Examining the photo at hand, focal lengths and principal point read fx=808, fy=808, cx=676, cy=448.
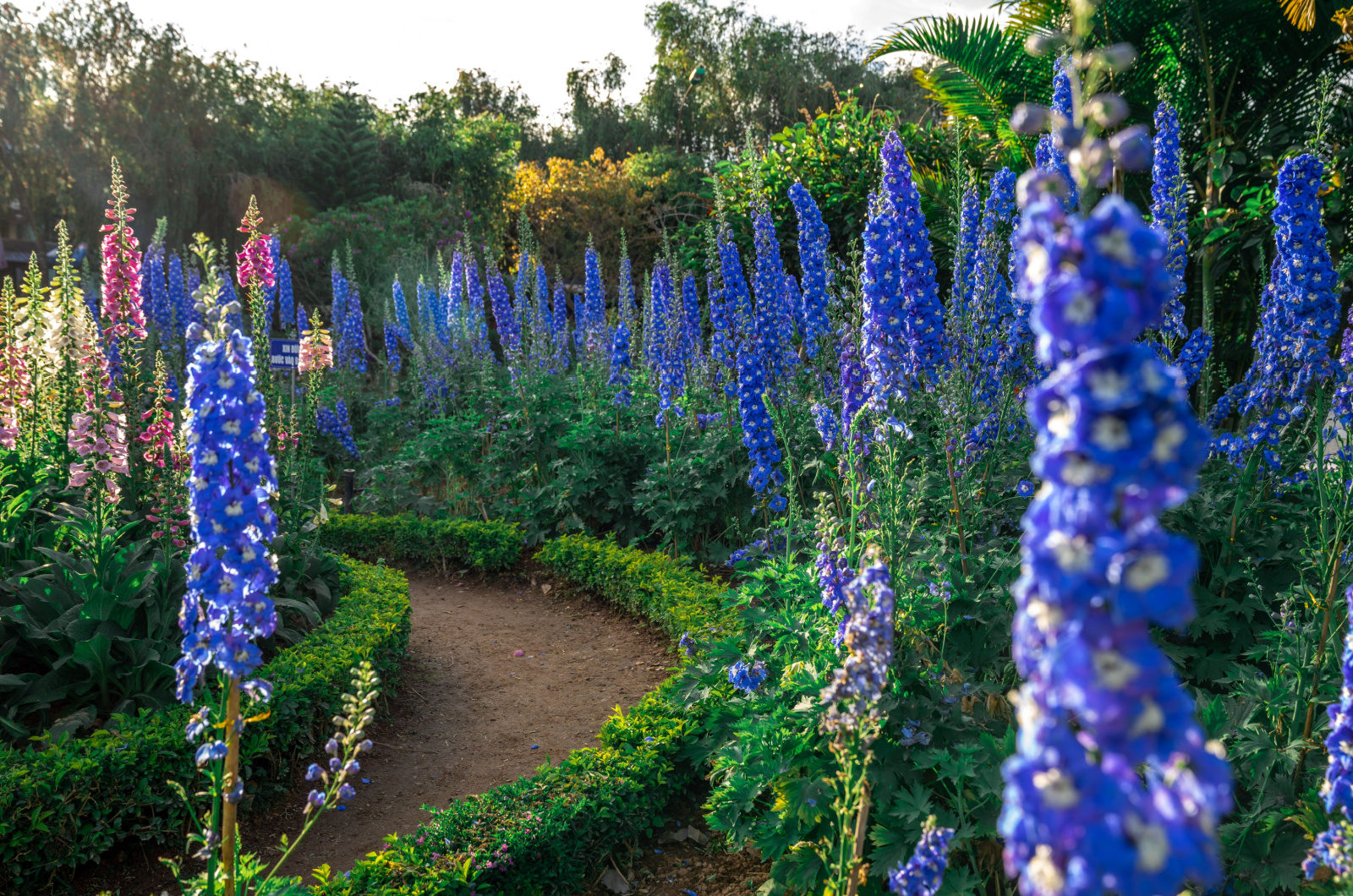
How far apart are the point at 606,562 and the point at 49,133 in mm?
19888

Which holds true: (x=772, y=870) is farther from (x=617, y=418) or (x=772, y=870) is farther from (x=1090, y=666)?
(x=617, y=418)

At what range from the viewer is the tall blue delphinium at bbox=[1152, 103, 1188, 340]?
12.6ft

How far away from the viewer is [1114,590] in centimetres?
84

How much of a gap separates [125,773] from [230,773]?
1875 mm

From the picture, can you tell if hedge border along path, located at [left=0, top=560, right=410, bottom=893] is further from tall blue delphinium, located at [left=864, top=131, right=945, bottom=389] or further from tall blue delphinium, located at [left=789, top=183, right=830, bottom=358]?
tall blue delphinium, located at [left=864, top=131, right=945, bottom=389]

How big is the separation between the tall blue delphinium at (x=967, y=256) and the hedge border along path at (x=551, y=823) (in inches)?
83.1

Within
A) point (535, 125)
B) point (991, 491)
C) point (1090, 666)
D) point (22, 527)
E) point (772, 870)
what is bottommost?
point (772, 870)

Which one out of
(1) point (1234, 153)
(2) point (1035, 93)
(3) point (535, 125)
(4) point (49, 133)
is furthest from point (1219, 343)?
(3) point (535, 125)

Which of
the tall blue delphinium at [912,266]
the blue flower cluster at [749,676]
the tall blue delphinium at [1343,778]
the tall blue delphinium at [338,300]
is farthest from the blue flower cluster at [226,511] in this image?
the tall blue delphinium at [338,300]

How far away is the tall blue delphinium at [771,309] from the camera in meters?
5.03

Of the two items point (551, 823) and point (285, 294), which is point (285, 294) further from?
point (551, 823)

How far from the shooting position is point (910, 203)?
148 inches

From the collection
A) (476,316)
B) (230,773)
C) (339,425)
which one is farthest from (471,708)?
(476,316)

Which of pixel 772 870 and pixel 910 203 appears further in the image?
pixel 910 203
